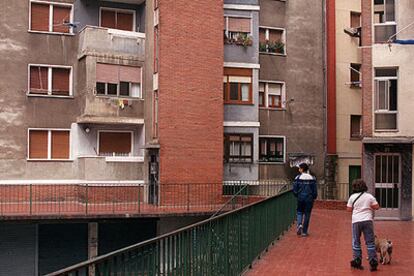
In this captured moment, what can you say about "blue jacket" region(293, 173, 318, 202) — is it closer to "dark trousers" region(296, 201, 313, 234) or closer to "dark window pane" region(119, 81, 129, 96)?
"dark trousers" region(296, 201, 313, 234)

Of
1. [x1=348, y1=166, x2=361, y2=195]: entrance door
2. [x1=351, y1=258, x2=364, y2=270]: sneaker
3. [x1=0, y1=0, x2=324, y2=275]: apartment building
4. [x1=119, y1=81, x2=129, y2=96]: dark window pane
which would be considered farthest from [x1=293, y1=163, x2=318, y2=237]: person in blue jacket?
[x1=348, y1=166, x2=361, y2=195]: entrance door

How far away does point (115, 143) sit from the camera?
29125 mm

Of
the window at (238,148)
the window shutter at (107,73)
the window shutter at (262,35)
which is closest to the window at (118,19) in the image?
the window shutter at (107,73)

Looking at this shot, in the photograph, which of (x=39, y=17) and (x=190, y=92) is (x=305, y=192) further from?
(x=39, y=17)

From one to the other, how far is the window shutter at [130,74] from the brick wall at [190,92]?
7.50 ft

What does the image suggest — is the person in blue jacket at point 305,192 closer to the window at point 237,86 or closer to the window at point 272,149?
the window at point 237,86

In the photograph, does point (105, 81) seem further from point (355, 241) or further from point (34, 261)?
point (355, 241)

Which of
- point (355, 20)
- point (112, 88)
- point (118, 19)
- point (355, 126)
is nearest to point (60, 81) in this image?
point (112, 88)

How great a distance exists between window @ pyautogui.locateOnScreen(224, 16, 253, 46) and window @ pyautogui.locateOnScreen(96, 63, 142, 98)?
4618mm

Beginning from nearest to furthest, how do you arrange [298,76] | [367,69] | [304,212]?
[304,212] → [367,69] → [298,76]

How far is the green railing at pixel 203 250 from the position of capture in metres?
5.25

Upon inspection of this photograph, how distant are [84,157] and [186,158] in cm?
449

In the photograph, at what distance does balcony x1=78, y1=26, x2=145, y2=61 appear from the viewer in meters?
27.8

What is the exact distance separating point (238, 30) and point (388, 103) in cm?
975
